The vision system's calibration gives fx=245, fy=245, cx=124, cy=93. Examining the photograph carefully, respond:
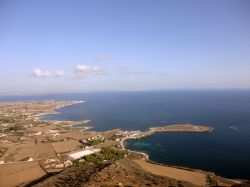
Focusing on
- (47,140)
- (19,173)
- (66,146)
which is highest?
(47,140)

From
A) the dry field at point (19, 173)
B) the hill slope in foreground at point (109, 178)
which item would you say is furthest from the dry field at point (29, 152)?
the hill slope in foreground at point (109, 178)

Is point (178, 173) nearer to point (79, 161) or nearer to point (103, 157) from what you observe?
point (103, 157)

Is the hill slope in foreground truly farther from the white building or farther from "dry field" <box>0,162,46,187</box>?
the white building

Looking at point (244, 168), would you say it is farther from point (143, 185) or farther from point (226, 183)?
point (143, 185)

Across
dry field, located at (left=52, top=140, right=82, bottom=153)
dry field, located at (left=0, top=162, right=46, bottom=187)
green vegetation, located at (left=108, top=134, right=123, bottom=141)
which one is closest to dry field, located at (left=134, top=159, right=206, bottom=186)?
dry field, located at (left=0, top=162, right=46, bottom=187)

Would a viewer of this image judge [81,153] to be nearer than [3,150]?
Yes

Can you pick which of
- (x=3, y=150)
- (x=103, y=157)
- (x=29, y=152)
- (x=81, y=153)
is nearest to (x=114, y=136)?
(x=81, y=153)

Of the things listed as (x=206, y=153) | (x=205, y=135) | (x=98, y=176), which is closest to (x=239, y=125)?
(x=205, y=135)

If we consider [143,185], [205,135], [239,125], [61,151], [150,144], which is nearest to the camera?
[143,185]
